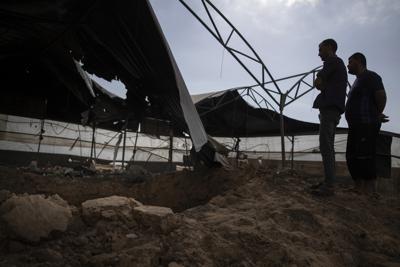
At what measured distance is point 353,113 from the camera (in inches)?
134

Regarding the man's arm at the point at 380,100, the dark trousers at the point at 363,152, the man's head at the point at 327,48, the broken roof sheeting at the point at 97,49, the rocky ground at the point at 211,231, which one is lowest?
the rocky ground at the point at 211,231

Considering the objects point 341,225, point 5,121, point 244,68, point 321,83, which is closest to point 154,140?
point 5,121

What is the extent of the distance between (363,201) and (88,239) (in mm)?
2707

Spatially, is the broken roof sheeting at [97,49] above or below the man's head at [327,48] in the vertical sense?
above

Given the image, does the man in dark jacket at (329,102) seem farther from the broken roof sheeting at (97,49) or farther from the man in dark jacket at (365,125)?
the broken roof sheeting at (97,49)

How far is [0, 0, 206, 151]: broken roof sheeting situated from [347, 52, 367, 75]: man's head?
2053 mm

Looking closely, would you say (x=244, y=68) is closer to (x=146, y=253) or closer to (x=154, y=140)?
(x=146, y=253)

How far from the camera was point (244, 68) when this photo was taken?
5906mm

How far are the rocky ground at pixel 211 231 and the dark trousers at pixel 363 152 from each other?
31 cm

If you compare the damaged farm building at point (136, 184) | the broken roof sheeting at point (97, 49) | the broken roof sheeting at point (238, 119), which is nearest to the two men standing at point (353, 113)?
the damaged farm building at point (136, 184)

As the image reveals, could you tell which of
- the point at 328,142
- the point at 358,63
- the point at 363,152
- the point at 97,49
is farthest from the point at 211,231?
the point at 97,49

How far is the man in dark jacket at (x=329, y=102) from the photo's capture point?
3.10 m

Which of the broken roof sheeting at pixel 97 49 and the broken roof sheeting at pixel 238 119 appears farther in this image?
the broken roof sheeting at pixel 238 119

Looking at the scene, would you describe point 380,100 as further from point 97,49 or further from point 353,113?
point 97,49
